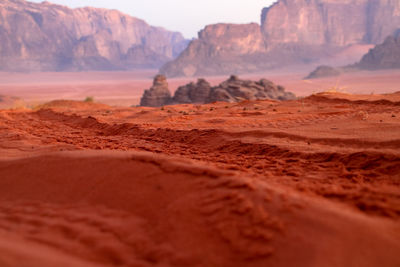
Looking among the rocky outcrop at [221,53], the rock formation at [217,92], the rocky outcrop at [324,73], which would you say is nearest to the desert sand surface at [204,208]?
the rock formation at [217,92]

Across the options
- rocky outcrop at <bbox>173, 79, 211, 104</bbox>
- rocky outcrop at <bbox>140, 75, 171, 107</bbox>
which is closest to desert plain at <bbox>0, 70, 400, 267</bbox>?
rocky outcrop at <bbox>173, 79, 211, 104</bbox>

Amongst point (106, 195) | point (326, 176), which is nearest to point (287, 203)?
point (326, 176)

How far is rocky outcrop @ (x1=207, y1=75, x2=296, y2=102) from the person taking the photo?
24.8 metres

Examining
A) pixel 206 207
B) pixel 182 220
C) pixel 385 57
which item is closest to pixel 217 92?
pixel 206 207

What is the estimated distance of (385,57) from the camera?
66875 mm

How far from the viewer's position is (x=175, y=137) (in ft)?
18.0

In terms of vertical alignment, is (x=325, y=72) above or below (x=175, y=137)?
above

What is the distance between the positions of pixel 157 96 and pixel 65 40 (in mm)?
94964

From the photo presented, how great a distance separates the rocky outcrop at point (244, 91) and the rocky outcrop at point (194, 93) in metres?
1.43

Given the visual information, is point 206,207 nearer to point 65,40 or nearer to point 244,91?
point 244,91

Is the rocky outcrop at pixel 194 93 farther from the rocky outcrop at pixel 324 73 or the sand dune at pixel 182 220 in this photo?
the rocky outcrop at pixel 324 73

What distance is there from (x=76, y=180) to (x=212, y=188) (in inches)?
49.7

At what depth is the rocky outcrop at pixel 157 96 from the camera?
30891 millimetres

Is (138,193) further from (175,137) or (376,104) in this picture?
(376,104)
